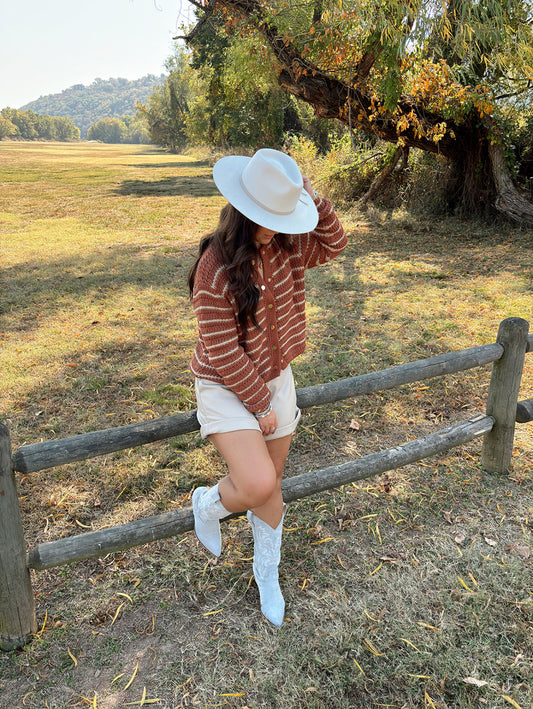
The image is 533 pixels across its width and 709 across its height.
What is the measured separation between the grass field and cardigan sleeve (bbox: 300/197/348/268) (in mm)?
1509

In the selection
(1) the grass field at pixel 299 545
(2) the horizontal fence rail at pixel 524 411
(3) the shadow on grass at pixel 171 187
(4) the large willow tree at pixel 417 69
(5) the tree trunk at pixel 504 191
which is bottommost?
(1) the grass field at pixel 299 545

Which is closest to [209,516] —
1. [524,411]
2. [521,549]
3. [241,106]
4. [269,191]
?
[269,191]

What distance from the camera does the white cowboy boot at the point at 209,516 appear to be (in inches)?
86.2

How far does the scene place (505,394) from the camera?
304cm

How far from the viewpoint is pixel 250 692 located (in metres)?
2.00

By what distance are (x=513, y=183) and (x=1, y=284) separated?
8719mm

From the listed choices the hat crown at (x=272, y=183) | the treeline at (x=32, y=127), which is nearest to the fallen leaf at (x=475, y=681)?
the hat crown at (x=272, y=183)

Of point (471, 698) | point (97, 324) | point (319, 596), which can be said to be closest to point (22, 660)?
point (319, 596)

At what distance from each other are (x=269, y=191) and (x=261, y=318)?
1.62 feet

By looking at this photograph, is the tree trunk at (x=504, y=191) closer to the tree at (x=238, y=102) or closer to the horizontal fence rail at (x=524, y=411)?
the horizontal fence rail at (x=524, y=411)

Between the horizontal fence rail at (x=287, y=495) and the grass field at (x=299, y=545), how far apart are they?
1.24 ft

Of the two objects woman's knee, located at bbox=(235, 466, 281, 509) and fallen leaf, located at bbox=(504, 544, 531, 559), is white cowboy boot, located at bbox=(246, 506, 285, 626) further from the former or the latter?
fallen leaf, located at bbox=(504, 544, 531, 559)

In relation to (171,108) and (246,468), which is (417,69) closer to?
(246,468)

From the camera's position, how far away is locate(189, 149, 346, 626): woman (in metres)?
1.96
